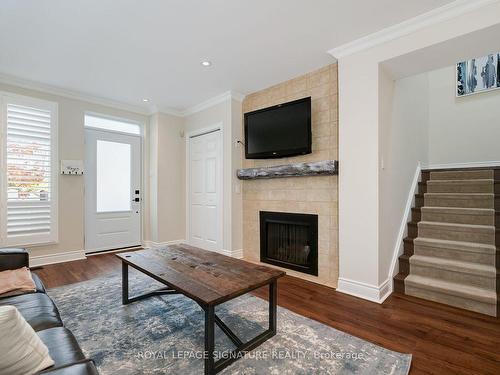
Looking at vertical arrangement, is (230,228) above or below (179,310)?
above

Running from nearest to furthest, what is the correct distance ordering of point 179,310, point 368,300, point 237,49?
point 179,310
point 368,300
point 237,49

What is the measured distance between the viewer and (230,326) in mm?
2072

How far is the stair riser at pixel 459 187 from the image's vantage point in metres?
3.36

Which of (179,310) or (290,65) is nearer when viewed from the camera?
(179,310)

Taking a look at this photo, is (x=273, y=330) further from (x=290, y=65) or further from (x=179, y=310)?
(x=290, y=65)

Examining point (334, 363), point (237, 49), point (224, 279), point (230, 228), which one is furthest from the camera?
point (230, 228)

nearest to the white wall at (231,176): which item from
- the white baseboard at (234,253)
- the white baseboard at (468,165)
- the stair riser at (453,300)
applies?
the white baseboard at (234,253)

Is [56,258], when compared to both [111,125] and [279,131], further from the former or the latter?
[279,131]

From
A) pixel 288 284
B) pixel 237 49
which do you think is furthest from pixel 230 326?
pixel 237 49

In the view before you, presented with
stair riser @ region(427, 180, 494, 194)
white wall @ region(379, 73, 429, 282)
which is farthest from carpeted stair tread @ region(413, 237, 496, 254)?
stair riser @ region(427, 180, 494, 194)

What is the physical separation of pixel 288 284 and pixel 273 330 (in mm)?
1140

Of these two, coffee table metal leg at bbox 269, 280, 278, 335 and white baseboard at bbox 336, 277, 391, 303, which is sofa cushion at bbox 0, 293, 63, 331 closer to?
coffee table metal leg at bbox 269, 280, 278, 335

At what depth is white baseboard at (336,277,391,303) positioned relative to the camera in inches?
101

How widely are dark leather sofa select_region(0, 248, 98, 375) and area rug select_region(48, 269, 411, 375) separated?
419 mm
